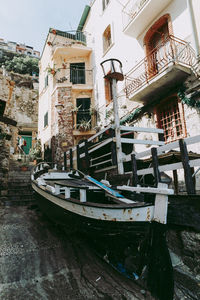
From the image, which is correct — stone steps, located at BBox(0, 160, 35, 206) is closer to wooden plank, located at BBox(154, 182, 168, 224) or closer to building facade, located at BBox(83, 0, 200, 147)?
building facade, located at BBox(83, 0, 200, 147)

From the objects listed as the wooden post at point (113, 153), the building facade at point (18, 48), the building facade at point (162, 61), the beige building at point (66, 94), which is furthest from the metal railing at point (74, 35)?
the building facade at point (18, 48)

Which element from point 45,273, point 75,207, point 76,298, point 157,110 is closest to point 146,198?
point 75,207

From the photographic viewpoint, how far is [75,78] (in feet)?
51.4

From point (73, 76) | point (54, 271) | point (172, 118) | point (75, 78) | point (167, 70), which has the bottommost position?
point (54, 271)

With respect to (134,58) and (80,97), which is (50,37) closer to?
(80,97)

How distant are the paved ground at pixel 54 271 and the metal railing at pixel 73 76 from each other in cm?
1285

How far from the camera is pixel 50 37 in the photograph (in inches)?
659

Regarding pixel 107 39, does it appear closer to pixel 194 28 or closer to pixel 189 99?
pixel 194 28

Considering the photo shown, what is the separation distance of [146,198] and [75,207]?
1297 mm

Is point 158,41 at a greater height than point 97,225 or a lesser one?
greater

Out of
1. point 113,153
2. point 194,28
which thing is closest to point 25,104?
point 194,28

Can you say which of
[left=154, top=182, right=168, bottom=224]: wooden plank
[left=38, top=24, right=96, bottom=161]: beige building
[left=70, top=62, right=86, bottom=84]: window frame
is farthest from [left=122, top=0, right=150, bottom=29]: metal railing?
[left=154, top=182, right=168, bottom=224]: wooden plank

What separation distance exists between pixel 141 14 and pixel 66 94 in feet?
24.9

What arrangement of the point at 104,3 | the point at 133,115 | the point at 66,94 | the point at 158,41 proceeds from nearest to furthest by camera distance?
the point at 158,41
the point at 133,115
the point at 104,3
the point at 66,94
